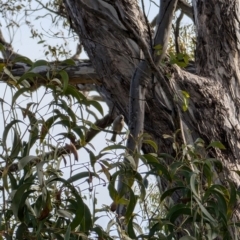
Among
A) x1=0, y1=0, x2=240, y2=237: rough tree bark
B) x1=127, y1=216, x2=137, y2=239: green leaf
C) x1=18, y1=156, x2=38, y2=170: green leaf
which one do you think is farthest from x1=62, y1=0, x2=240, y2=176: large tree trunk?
x1=18, y1=156, x2=38, y2=170: green leaf

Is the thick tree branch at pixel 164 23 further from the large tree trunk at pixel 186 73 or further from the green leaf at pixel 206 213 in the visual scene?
the green leaf at pixel 206 213

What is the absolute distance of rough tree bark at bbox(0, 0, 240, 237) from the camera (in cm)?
269

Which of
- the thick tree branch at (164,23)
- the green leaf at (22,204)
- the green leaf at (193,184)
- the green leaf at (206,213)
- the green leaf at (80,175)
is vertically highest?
the thick tree branch at (164,23)

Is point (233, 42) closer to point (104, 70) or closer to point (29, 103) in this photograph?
point (104, 70)

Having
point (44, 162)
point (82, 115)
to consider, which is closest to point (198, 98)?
point (82, 115)

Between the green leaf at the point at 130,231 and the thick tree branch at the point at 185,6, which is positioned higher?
the thick tree branch at the point at 185,6

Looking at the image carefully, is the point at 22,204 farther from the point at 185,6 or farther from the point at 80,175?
the point at 185,6

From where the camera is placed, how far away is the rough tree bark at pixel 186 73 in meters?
2.69

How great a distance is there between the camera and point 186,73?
287cm

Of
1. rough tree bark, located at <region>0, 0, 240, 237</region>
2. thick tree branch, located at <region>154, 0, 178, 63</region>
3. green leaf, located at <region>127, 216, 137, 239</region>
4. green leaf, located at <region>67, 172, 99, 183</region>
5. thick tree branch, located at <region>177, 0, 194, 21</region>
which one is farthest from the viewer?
thick tree branch, located at <region>177, 0, 194, 21</region>

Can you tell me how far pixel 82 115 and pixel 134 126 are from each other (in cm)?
63

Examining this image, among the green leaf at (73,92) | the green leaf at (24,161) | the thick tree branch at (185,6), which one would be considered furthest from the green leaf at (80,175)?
the thick tree branch at (185,6)

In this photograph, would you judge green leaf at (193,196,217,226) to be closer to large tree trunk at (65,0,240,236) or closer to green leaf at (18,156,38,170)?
green leaf at (18,156,38,170)

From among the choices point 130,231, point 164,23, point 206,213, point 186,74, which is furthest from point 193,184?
point 186,74
